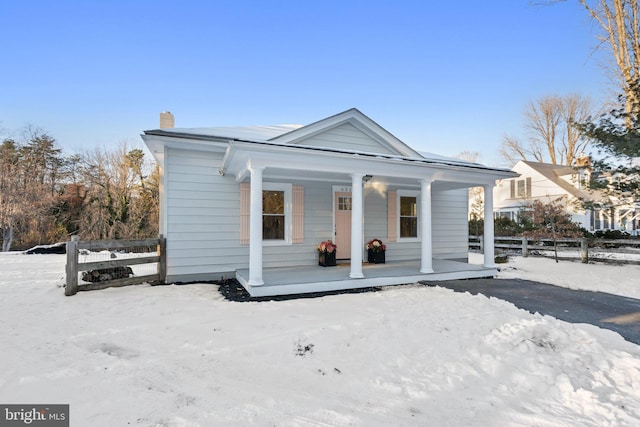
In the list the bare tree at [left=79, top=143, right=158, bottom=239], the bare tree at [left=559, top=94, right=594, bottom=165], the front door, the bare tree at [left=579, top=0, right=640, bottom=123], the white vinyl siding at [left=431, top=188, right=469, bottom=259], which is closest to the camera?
the front door

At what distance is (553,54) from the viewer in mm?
11297

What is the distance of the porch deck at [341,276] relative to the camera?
5.63 m

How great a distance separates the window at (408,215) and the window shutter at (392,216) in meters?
0.13

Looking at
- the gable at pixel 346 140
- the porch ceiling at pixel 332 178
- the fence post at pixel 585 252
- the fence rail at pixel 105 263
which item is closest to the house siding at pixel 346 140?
the gable at pixel 346 140

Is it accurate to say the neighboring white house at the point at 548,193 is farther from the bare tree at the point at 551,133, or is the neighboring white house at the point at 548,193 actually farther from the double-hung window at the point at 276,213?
the double-hung window at the point at 276,213

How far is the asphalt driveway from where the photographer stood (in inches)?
164

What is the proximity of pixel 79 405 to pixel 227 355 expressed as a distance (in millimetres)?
1227

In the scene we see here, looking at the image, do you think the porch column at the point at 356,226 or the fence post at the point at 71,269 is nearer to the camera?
the fence post at the point at 71,269

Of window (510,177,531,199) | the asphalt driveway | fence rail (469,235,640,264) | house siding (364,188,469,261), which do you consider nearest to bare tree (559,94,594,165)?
window (510,177,531,199)

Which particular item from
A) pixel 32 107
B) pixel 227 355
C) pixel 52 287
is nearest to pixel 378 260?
pixel 227 355

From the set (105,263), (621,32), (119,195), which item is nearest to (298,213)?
(105,263)

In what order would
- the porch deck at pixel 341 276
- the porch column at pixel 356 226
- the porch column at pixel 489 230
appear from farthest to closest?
the porch column at pixel 489 230, the porch column at pixel 356 226, the porch deck at pixel 341 276

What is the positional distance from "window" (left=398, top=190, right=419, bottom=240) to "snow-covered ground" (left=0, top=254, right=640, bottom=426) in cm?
396

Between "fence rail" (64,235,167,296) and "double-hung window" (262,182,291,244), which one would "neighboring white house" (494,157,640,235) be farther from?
"fence rail" (64,235,167,296)
